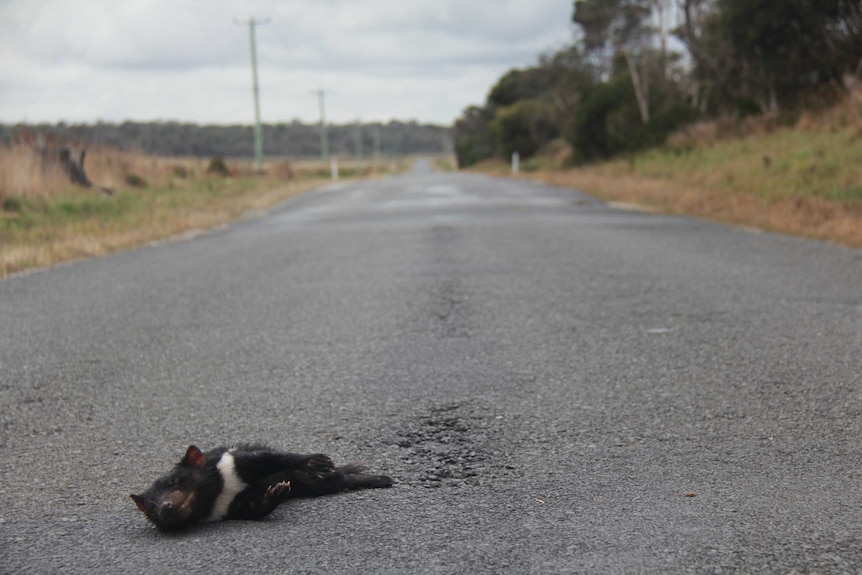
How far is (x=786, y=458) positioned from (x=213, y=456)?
6.94ft

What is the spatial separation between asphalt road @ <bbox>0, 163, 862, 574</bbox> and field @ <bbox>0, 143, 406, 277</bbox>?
114 inches

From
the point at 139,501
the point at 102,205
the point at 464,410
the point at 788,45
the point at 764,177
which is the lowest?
the point at 464,410

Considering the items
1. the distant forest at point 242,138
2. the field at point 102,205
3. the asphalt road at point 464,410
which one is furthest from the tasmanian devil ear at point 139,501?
the distant forest at point 242,138

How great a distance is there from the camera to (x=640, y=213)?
15.0 metres

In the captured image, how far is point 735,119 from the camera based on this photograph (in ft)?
82.5

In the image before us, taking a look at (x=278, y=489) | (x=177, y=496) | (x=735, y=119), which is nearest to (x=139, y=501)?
(x=177, y=496)

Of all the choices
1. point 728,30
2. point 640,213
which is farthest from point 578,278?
point 728,30

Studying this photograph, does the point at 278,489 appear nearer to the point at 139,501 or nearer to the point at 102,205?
the point at 139,501

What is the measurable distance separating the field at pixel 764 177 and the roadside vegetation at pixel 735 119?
0.04 metres

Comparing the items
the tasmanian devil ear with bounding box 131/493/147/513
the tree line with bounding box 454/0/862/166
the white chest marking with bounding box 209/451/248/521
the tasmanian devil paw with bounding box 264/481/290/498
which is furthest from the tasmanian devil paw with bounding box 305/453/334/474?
the tree line with bounding box 454/0/862/166

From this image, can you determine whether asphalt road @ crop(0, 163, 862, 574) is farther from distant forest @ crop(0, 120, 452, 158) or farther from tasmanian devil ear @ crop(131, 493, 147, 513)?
distant forest @ crop(0, 120, 452, 158)

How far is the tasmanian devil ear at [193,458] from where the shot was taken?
9.46 ft

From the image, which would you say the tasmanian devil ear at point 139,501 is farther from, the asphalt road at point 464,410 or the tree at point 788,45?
the tree at point 788,45

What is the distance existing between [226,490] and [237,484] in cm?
4
